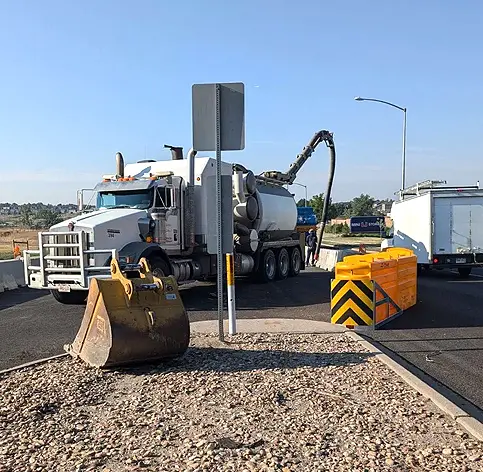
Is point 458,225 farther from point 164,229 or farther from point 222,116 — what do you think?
point 222,116

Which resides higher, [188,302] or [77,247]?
[77,247]

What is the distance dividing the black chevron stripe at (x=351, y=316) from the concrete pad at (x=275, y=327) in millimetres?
177

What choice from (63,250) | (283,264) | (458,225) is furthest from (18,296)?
(458,225)

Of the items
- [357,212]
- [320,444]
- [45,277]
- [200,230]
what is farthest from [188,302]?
[357,212]

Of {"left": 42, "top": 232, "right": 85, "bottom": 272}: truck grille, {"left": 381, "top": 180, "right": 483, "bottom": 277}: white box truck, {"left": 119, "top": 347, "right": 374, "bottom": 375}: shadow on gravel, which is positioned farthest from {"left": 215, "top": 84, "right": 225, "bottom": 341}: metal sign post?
{"left": 381, "top": 180, "right": 483, "bottom": 277}: white box truck

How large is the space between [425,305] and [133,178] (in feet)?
25.8

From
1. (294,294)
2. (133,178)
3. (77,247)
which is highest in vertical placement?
(133,178)

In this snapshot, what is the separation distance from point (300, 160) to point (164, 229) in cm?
1361

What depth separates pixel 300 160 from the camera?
26.9m

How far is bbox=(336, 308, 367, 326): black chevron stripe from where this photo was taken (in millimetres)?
10156

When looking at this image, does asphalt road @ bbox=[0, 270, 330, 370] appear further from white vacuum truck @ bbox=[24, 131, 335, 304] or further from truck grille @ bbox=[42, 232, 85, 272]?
truck grille @ bbox=[42, 232, 85, 272]

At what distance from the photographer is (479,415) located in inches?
221

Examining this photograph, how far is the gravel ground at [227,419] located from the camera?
4.27 metres

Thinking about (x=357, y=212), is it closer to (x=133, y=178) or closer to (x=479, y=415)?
(x=133, y=178)
